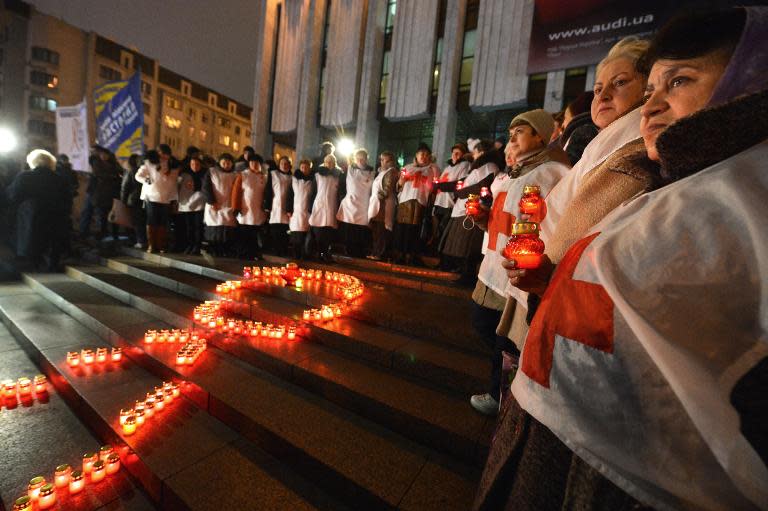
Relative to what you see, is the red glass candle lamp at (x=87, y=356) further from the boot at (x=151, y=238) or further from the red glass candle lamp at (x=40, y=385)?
the boot at (x=151, y=238)

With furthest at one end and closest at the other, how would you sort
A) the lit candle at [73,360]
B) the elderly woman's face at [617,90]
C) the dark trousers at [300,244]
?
the dark trousers at [300,244]
the lit candle at [73,360]
the elderly woman's face at [617,90]

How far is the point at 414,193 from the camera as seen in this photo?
6160mm

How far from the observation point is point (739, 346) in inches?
27.0

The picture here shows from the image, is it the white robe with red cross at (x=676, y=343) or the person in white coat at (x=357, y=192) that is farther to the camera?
the person in white coat at (x=357, y=192)

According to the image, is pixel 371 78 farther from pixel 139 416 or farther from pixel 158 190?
pixel 139 416

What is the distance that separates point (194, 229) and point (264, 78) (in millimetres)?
11761

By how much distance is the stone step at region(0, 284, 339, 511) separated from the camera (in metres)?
2.10

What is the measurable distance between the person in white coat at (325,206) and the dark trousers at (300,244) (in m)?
0.25

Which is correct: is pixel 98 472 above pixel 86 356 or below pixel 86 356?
below

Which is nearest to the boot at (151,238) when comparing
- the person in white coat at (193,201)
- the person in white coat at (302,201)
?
the person in white coat at (193,201)

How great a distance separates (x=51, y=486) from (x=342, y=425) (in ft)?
5.93

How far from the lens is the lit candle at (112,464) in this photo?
237 centimetres

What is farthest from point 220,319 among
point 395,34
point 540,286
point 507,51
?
point 395,34

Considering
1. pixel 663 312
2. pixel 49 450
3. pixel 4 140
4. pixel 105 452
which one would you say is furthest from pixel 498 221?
pixel 4 140
